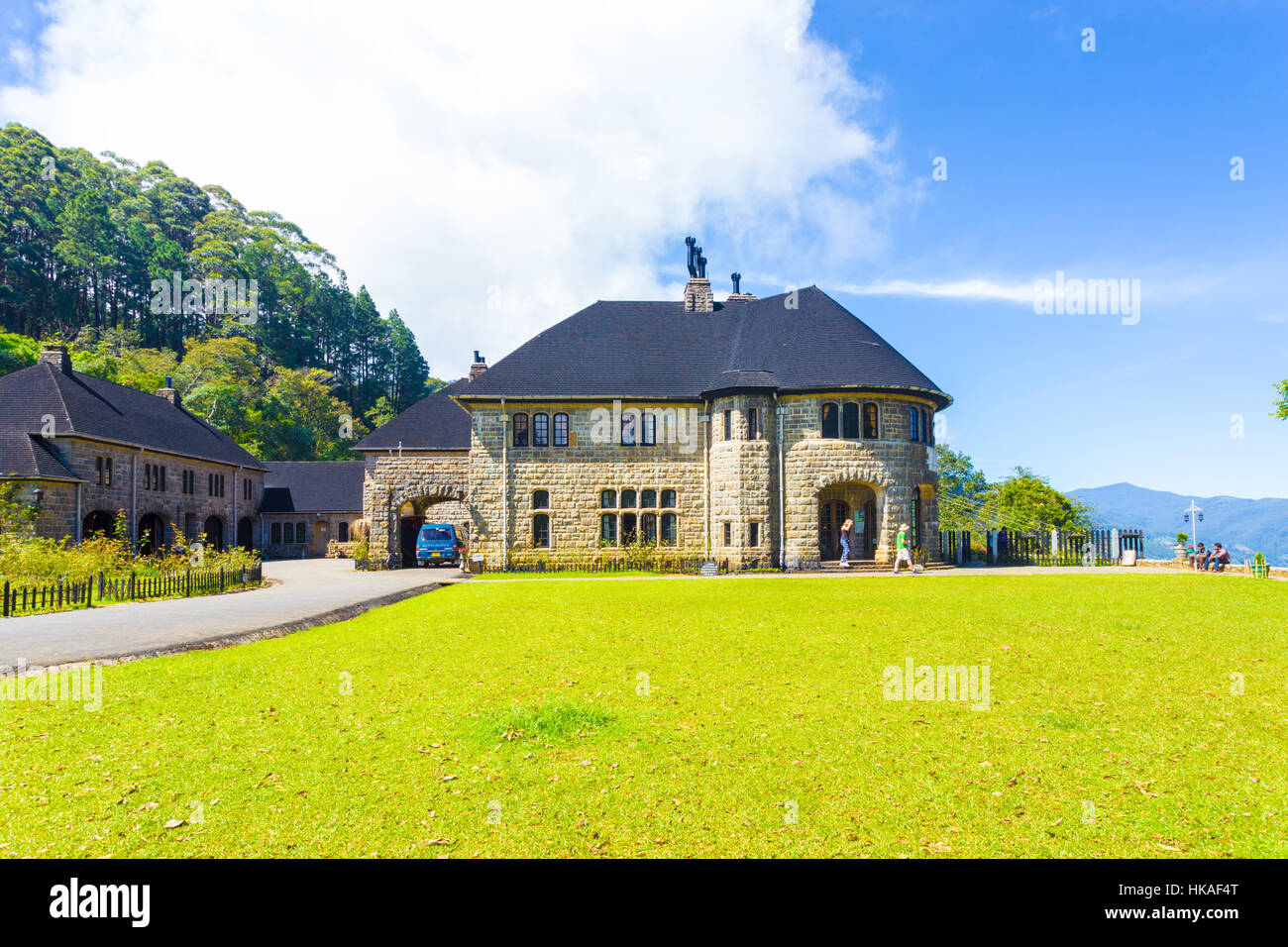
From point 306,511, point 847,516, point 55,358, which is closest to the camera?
point 847,516

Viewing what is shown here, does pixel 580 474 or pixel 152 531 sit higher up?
pixel 580 474

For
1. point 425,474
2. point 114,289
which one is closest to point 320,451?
point 114,289

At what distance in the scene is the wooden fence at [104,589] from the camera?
52.5 feet

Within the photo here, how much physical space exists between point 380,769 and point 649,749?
2306 millimetres

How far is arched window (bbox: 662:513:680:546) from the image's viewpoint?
3225 centimetres

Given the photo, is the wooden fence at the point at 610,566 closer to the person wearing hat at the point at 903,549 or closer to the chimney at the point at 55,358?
the person wearing hat at the point at 903,549

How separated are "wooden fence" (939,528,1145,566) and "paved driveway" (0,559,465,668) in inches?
1018

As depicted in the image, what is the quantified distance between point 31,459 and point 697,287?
31.9m

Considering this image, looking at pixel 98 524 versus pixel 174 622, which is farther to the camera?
pixel 98 524

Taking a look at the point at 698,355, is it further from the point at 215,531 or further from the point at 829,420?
the point at 215,531

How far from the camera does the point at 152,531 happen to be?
38000 millimetres

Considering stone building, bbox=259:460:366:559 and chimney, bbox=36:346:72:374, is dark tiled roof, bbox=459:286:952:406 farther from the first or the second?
stone building, bbox=259:460:366:559

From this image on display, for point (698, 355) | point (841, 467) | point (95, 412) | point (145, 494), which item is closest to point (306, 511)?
point (145, 494)

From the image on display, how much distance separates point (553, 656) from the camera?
33.8ft
